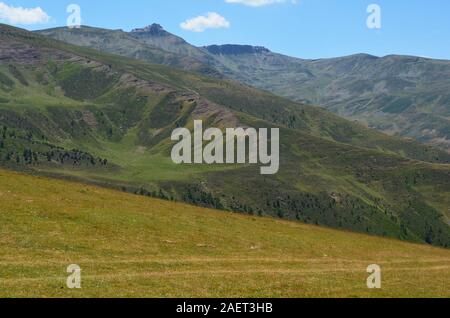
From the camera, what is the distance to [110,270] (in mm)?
34750

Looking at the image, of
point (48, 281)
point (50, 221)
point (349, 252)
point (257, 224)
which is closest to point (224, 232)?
point (257, 224)

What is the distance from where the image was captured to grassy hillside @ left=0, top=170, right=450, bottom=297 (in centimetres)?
3043

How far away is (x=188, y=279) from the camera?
32.9 m

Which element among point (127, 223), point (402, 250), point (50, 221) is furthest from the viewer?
point (402, 250)

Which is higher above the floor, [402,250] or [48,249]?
[48,249]

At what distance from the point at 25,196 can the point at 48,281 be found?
90.1 feet

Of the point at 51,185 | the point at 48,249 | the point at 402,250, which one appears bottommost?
the point at 402,250

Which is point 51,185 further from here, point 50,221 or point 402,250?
point 402,250

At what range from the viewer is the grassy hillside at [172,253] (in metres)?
30.4

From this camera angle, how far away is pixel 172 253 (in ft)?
143
